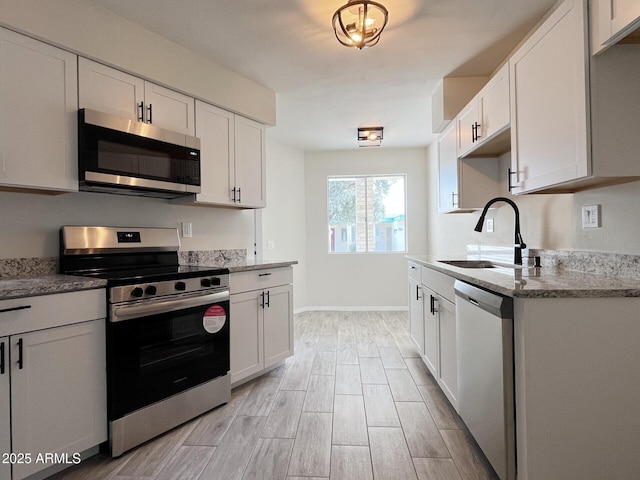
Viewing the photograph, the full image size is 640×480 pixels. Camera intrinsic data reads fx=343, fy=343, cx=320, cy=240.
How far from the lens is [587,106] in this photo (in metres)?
1.42

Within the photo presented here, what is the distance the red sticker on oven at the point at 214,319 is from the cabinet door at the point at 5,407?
0.97m

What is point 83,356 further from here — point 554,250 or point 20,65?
point 554,250

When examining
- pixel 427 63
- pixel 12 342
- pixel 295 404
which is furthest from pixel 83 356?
pixel 427 63

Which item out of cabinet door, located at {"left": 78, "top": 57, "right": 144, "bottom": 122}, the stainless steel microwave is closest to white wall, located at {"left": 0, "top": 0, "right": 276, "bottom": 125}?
cabinet door, located at {"left": 78, "top": 57, "right": 144, "bottom": 122}

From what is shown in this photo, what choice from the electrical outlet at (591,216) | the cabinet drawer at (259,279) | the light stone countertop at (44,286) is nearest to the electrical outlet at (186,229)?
the cabinet drawer at (259,279)

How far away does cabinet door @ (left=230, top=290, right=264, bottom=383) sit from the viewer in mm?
2512

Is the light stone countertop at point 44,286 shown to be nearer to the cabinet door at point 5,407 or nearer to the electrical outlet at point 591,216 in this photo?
the cabinet door at point 5,407

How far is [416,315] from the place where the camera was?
3.13 m

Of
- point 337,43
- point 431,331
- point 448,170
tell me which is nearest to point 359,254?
point 448,170

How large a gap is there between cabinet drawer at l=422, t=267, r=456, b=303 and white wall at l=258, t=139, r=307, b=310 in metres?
2.47

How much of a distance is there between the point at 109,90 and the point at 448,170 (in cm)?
272

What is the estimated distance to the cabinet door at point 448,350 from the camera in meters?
2.08

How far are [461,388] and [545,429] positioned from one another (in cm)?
59

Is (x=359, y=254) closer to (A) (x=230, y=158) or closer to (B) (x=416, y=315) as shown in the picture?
(B) (x=416, y=315)
